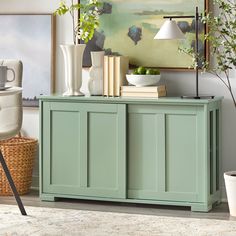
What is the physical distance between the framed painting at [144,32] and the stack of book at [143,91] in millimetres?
290

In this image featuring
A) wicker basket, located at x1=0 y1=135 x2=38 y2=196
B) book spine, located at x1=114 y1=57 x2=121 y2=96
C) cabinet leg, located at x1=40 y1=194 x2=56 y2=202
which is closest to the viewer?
book spine, located at x1=114 y1=57 x2=121 y2=96

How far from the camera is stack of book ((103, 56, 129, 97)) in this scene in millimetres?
5746

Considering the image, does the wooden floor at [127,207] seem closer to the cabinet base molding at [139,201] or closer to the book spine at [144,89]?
the cabinet base molding at [139,201]

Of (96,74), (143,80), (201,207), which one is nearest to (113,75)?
(96,74)

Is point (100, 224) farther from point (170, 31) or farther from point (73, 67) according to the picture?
point (170, 31)

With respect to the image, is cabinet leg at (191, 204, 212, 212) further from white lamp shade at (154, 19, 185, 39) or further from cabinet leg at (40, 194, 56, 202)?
white lamp shade at (154, 19, 185, 39)

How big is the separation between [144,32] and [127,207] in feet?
4.27

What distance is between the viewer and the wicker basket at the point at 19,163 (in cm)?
604

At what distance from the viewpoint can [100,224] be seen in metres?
5.12

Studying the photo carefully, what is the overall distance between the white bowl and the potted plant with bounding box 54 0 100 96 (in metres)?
0.41

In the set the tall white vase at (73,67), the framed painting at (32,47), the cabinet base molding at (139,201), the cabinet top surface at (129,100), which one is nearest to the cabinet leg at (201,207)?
the cabinet base molding at (139,201)

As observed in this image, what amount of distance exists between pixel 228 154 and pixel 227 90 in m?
0.47

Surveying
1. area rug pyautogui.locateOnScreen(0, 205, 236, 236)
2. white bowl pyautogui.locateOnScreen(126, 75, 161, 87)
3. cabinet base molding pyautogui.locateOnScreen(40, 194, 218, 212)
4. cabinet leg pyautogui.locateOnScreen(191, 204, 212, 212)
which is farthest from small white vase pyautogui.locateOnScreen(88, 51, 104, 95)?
cabinet leg pyautogui.locateOnScreen(191, 204, 212, 212)

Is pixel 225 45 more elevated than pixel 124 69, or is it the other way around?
pixel 225 45
